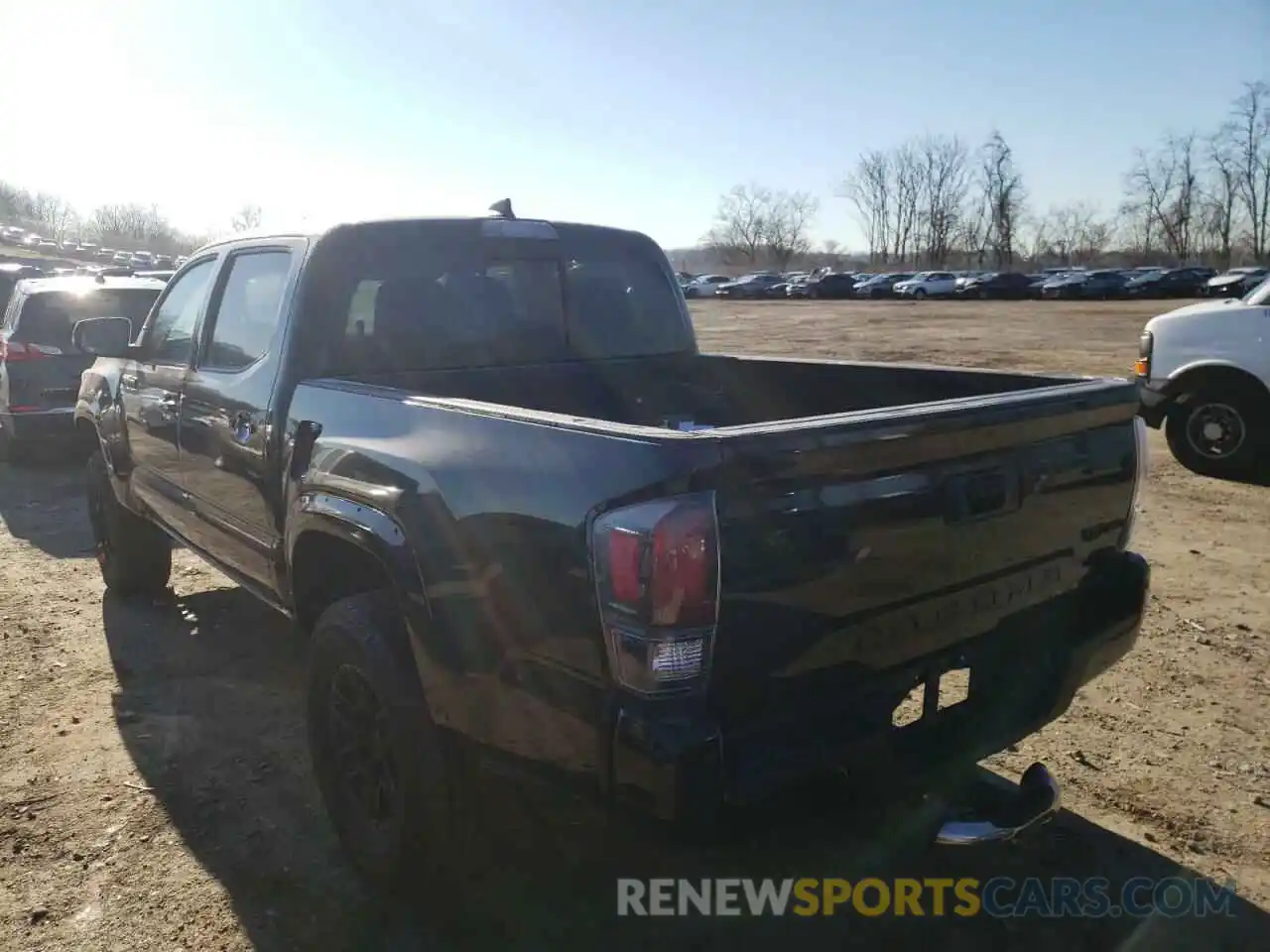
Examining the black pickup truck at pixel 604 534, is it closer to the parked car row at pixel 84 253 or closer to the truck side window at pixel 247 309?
the truck side window at pixel 247 309

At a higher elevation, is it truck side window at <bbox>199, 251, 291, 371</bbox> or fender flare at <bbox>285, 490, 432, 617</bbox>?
truck side window at <bbox>199, 251, 291, 371</bbox>

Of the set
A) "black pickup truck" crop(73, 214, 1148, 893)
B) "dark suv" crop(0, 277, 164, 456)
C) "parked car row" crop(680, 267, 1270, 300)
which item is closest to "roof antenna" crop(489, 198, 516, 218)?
"black pickup truck" crop(73, 214, 1148, 893)

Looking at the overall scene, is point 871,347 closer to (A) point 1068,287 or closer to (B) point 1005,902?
(B) point 1005,902

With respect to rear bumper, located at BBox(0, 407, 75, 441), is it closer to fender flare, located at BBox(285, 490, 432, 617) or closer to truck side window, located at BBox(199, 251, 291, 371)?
truck side window, located at BBox(199, 251, 291, 371)

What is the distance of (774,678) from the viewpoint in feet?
7.24

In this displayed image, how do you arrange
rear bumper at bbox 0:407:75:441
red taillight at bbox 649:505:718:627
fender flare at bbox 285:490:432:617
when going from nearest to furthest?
red taillight at bbox 649:505:718:627 < fender flare at bbox 285:490:432:617 < rear bumper at bbox 0:407:75:441

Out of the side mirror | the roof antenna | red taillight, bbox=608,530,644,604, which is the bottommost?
red taillight, bbox=608,530,644,604

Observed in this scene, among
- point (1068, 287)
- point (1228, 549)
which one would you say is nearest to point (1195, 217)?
point (1068, 287)

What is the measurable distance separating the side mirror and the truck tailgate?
4049 millimetres

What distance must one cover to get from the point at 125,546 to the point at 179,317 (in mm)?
1618

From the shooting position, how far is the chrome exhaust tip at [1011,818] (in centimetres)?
256

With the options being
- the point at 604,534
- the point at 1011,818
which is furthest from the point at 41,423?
the point at 1011,818

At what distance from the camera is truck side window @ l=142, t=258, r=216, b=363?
4570 millimetres

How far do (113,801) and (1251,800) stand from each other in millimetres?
4022
